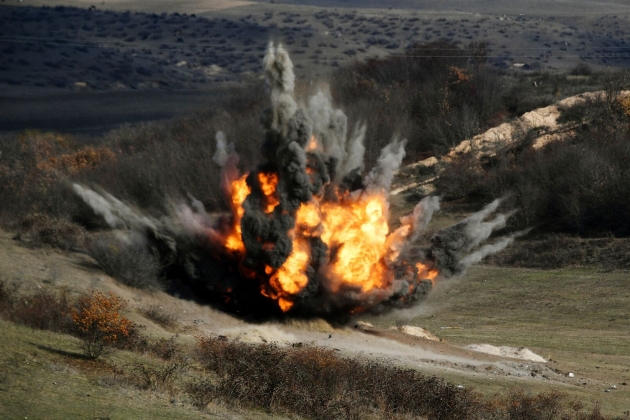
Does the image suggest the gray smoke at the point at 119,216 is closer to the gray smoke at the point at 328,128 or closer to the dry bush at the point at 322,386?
the gray smoke at the point at 328,128

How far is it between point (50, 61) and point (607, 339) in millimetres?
106810

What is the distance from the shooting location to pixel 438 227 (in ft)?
226

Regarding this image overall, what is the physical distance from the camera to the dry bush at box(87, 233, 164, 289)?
1587 inches

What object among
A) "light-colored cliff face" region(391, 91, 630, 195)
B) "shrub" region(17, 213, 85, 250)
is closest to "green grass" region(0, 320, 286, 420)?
"shrub" region(17, 213, 85, 250)

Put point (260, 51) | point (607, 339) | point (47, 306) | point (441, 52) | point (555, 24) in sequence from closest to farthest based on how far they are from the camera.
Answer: point (47, 306) < point (607, 339) < point (441, 52) < point (260, 51) < point (555, 24)

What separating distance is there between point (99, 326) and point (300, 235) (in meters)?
13.9

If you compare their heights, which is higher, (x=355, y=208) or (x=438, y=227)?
(x=355, y=208)

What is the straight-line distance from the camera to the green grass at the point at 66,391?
20.6 m

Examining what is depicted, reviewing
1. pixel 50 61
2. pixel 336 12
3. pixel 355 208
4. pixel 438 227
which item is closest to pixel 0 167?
pixel 438 227

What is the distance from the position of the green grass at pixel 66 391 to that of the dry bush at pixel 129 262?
42.5ft

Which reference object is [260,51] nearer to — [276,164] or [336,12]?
[336,12]

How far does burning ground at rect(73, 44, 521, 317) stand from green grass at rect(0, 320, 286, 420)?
12811 mm

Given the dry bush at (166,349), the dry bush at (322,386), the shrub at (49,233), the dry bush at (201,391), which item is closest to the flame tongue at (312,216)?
the shrub at (49,233)

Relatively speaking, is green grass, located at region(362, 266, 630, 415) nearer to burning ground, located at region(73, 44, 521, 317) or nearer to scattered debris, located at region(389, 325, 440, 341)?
scattered debris, located at region(389, 325, 440, 341)
